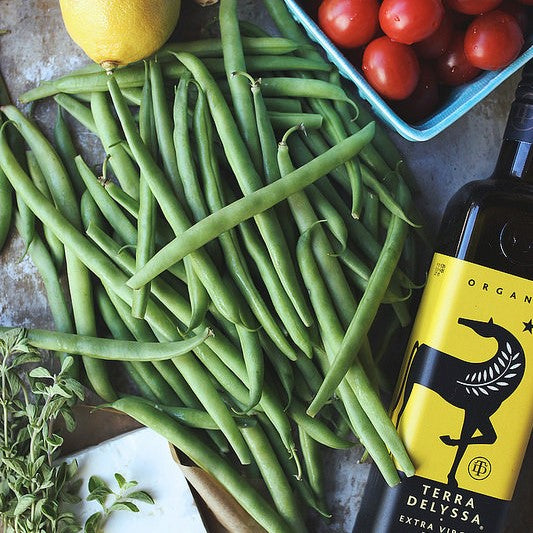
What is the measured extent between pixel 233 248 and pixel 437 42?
1.82ft

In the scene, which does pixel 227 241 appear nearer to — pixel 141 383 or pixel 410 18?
pixel 141 383

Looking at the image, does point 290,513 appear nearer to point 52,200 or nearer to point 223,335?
point 223,335

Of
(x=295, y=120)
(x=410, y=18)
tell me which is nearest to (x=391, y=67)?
(x=410, y=18)

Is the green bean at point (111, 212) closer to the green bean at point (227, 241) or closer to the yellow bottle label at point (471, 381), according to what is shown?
the green bean at point (227, 241)

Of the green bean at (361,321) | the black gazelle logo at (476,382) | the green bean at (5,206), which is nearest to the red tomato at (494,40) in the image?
the green bean at (361,321)

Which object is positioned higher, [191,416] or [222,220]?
[222,220]

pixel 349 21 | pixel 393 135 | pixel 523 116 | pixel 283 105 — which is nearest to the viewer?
pixel 523 116

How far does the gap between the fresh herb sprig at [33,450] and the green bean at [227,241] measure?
0.36 metres

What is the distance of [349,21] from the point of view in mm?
1277

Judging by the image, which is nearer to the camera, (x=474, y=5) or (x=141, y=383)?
(x=474, y=5)

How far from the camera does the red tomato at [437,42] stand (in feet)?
4.29

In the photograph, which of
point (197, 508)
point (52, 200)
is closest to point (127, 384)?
point (197, 508)

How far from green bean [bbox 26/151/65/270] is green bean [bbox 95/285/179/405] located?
10 cm

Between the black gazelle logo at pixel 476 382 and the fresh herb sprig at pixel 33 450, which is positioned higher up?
the black gazelle logo at pixel 476 382
